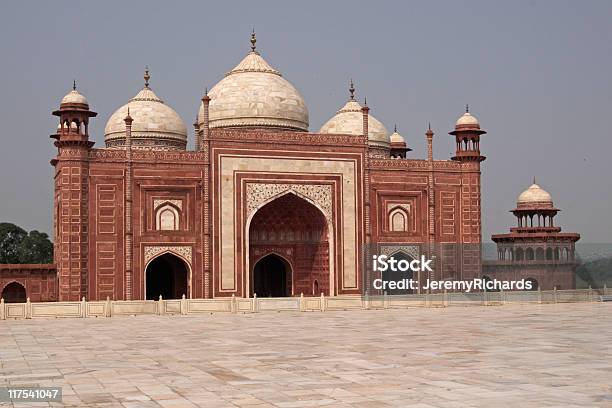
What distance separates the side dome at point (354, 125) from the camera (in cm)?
3325

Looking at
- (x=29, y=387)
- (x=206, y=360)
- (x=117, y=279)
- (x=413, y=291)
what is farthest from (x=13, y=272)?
(x=29, y=387)

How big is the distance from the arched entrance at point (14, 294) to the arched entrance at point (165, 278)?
13.2 feet

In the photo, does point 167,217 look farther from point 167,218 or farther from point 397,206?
point 397,206

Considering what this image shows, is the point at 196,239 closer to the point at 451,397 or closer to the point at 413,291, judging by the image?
the point at 413,291

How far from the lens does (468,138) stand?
30.0m

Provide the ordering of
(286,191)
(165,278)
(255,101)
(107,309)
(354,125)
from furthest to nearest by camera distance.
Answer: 1. (354,125)
2. (165,278)
3. (255,101)
4. (286,191)
5. (107,309)

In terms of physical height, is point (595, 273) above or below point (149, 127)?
below

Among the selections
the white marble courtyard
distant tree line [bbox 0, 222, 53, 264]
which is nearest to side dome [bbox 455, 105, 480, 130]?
the white marble courtyard

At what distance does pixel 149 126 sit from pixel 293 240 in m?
6.52

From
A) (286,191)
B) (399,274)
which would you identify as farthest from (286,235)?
(399,274)

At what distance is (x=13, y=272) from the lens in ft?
86.5

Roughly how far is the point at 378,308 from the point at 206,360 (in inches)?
525

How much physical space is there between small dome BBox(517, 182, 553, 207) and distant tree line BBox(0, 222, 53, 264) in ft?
80.4

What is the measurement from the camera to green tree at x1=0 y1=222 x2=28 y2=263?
45.2 metres
